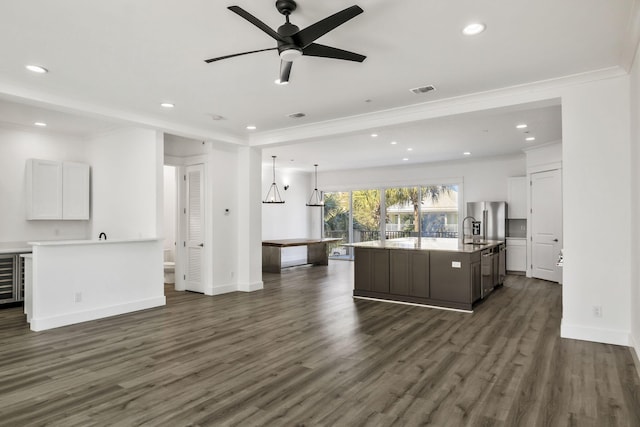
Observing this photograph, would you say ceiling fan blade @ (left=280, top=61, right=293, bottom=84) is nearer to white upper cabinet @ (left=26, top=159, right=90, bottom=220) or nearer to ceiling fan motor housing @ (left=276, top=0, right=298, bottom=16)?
ceiling fan motor housing @ (left=276, top=0, right=298, bottom=16)

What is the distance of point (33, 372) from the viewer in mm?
3227

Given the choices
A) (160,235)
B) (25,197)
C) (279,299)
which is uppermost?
(25,197)

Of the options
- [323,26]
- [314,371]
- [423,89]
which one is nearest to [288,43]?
[323,26]

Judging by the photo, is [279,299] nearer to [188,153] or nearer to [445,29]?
[188,153]

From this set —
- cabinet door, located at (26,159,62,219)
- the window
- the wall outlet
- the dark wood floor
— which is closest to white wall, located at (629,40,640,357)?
the wall outlet

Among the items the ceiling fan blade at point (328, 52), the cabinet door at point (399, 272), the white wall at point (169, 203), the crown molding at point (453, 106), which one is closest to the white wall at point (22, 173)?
the white wall at point (169, 203)

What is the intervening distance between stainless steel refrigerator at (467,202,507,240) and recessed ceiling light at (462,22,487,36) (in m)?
6.34

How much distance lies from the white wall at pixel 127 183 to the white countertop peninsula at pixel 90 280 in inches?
18.2

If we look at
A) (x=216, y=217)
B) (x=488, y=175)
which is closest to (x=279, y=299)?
(x=216, y=217)

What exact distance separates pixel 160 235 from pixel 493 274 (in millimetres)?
5495

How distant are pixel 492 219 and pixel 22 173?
362 inches

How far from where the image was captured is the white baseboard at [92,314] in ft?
14.6

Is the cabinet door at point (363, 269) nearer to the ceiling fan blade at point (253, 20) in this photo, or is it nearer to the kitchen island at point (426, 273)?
the kitchen island at point (426, 273)

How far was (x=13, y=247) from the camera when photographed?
230 inches
